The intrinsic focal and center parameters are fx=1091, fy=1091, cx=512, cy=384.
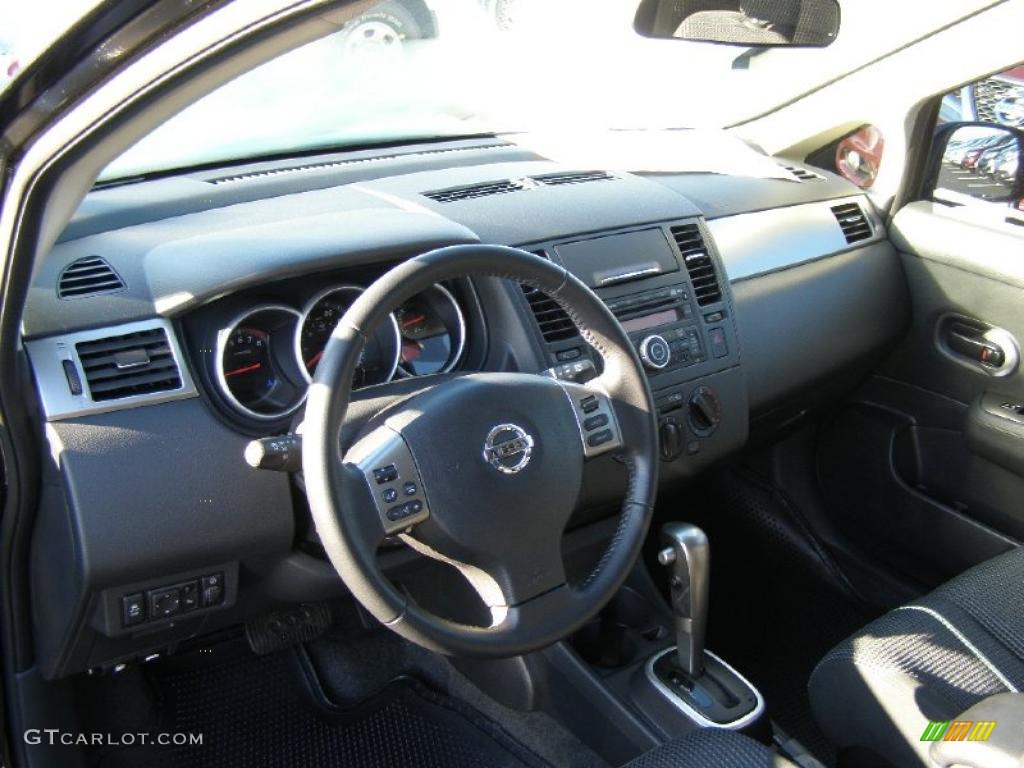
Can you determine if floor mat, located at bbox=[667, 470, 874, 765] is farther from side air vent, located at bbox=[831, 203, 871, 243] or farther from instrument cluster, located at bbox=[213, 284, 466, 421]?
instrument cluster, located at bbox=[213, 284, 466, 421]

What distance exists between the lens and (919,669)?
176 centimetres

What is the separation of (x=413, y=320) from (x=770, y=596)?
1418 millimetres

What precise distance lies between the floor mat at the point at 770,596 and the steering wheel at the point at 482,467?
1011 mm

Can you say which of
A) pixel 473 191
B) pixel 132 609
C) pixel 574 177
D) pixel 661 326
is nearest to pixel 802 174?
pixel 574 177

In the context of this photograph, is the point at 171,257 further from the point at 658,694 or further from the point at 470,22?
the point at 470,22

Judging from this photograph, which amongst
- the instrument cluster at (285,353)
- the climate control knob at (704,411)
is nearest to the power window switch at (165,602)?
the instrument cluster at (285,353)

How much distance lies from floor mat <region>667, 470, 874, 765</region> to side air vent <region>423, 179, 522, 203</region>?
887mm

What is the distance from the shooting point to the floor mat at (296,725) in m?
2.42

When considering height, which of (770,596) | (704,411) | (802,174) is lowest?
(770,596)

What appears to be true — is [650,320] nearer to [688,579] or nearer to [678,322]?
[678,322]

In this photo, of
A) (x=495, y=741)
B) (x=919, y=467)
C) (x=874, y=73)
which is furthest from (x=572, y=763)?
(x=874, y=73)

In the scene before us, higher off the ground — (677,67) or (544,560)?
(677,67)

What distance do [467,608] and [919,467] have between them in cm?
127

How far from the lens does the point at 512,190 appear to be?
2.30 m
